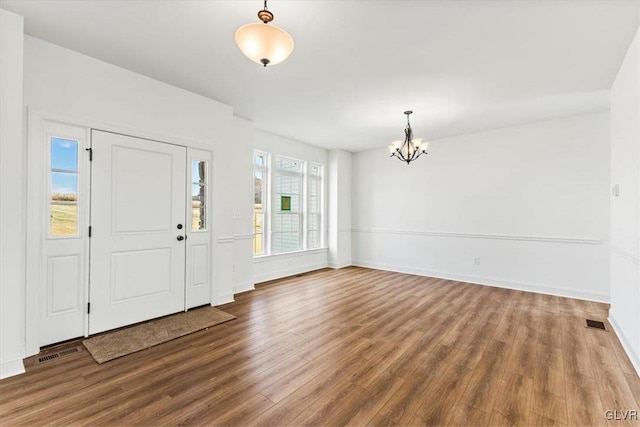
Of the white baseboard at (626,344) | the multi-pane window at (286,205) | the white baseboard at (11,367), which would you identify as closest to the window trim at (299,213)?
the multi-pane window at (286,205)

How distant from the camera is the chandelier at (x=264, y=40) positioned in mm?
1878

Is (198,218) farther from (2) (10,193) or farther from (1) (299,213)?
(1) (299,213)

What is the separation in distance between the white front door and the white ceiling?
997 millimetres

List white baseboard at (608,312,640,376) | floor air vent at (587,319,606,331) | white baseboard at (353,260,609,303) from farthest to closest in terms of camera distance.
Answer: white baseboard at (353,260,609,303)
floor air vent at (587,319,606,331)
white baseboard at (608,312,640,376)

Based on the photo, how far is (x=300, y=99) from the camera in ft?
13.4

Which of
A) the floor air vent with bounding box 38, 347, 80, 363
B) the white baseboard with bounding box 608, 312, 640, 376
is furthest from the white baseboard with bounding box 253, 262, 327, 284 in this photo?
the white baseboard with bounding box 608, 312, 640, 376

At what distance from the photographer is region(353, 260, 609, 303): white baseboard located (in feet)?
15.0

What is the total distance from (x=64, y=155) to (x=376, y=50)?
11.0 ft

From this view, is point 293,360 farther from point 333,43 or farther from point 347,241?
point 347,241

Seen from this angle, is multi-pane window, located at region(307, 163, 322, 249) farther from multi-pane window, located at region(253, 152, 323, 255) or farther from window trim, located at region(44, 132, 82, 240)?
window trim, located at region(44, 132, 82, 240)

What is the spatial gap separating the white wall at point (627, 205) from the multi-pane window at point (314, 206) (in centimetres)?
506

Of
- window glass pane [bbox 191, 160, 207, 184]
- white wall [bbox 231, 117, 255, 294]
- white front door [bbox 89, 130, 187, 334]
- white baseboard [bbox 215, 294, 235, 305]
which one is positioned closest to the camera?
white front door [bbox 89, 130, 187, 334]

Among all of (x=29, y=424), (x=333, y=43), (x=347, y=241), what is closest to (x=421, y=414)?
(x=29, y=424)

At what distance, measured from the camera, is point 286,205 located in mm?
6254
